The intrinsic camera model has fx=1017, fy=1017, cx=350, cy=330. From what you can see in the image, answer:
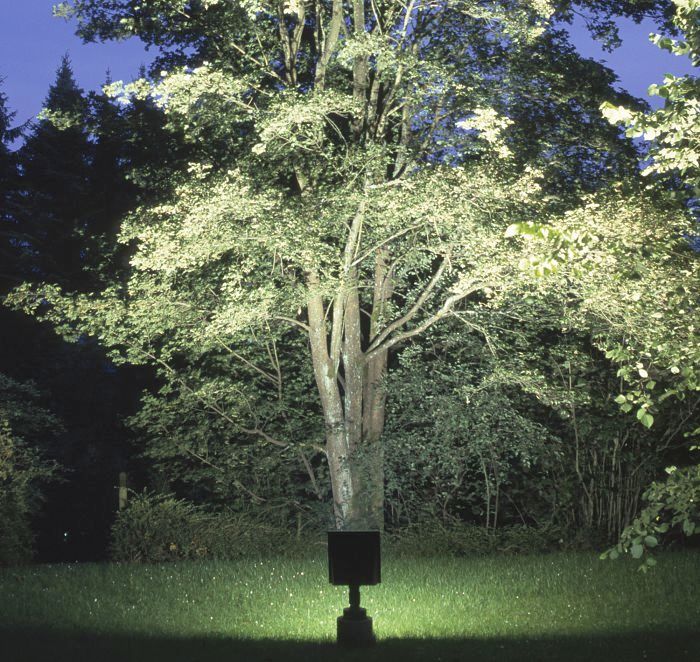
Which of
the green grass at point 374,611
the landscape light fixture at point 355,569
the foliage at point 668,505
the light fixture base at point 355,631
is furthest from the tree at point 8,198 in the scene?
the foliage at point 668,505

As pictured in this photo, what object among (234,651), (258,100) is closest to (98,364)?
(258,100)

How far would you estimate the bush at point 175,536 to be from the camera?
48.3 ft

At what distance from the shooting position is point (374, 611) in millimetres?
9617

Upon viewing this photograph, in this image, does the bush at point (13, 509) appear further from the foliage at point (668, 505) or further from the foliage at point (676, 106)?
the foliage at point (676, 106)

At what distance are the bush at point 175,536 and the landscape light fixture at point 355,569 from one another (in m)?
6.87

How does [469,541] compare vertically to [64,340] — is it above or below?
below

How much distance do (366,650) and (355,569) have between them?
612 millimetres

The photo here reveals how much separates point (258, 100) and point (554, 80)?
4414 mm

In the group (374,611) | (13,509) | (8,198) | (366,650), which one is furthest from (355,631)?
(8,198)

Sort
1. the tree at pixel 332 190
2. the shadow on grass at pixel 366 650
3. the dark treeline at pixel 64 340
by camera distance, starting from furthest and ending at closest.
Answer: the dark treeline at pixel 64 340 → the tree at pixel 332 190 → the shadow on grass at pixel 366 650

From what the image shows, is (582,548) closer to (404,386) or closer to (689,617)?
(404,386)

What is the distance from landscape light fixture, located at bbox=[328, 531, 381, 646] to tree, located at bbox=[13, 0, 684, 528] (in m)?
5.21

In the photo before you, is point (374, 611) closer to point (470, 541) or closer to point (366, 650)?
point (366, 650)

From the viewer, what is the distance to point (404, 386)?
1509 centimetres
